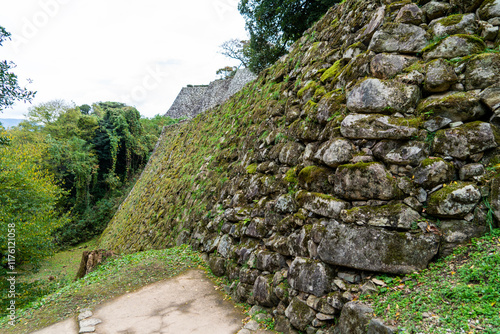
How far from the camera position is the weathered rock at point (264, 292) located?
4125mm

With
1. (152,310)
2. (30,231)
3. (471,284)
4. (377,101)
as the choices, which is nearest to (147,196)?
(30,231)

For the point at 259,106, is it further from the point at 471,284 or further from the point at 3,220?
the point at 3,220

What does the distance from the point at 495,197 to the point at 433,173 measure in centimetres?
59

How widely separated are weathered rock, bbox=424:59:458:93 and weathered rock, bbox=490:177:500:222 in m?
1.33

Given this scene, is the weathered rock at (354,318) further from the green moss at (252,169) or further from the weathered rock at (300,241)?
the green moss at (252,169)

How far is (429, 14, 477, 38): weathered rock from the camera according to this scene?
351 cm

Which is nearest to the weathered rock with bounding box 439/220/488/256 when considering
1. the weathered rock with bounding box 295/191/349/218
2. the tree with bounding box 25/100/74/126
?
the weathered rock with bounding box 295/191/349/218

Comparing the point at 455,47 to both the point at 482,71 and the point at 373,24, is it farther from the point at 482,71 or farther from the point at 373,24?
the point at 373,24

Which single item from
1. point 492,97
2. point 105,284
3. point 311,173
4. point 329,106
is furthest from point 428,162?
point 105,284

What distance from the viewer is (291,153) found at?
520 centimetres

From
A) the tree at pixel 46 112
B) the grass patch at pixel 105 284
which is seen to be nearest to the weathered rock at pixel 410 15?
the grass patch at pixel 105 284

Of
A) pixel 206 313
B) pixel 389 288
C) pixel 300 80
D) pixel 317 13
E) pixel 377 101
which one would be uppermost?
pixel 317 13

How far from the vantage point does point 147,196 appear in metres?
14.6

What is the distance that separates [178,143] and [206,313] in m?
12.5
